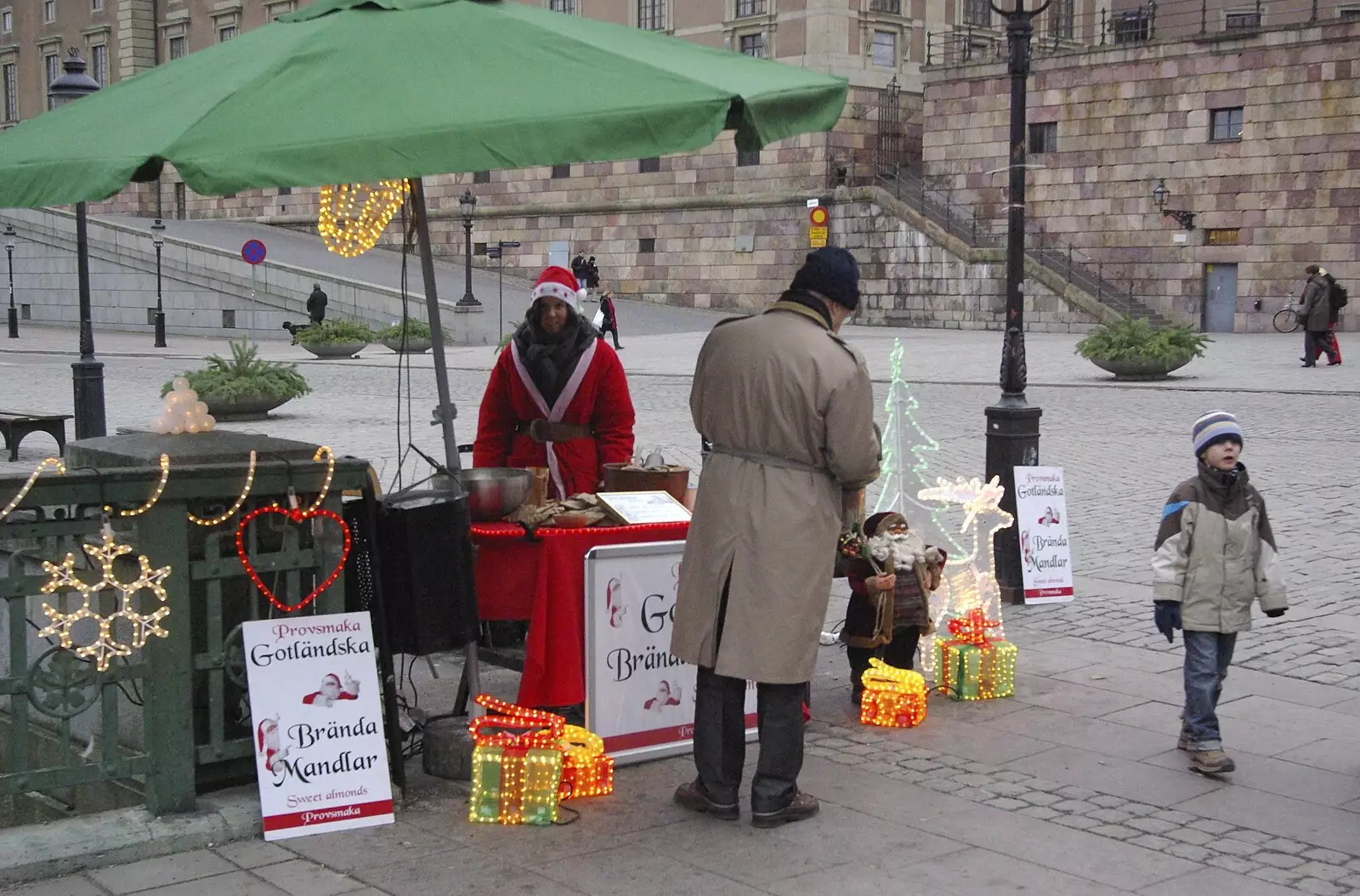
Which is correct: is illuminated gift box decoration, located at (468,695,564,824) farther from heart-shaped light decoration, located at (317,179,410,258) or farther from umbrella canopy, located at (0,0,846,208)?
heart-shaped light decoration, located at (317,179,410,258)

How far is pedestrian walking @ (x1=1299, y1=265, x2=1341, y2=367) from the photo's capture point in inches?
956

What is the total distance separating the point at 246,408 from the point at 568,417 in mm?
13278

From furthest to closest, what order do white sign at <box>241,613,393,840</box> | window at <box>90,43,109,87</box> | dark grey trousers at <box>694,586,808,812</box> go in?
window at <box>90,43,109,87</box> < dark grey trousers at <box>694,586,808,812</box> < white sign at <box>241,613,393,840</box>

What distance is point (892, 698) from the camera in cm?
648

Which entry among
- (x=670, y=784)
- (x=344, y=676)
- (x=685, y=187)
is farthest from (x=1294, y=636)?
(x=685, y=187)

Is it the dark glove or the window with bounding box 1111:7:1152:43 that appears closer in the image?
the dark glove

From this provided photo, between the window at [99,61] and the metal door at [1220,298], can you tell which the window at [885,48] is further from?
the window at [99,61]

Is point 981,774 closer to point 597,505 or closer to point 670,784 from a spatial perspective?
point 670,784

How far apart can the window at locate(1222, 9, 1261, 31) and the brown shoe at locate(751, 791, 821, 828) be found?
3430 centimetres

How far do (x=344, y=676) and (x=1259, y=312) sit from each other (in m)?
33.6

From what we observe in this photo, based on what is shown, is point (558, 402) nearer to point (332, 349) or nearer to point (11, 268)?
point (332, 349)

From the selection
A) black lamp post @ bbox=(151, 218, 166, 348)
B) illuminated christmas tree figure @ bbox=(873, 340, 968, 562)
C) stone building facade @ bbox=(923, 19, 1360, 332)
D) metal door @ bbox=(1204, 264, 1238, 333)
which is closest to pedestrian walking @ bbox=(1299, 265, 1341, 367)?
stone building facade @ bbox=(923, 19, 1360, 332)

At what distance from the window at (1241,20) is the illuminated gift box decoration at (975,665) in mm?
32417

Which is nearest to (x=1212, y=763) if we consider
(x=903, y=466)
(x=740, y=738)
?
(x=740, y=738)
